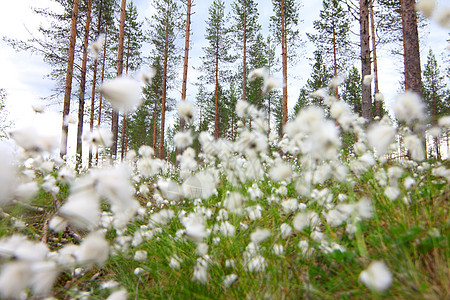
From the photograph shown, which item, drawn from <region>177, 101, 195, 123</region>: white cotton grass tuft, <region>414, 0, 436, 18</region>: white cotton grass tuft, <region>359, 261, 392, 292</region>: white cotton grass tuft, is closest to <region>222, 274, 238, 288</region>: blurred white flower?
<region>359, 261, 392, 292</region>: white cotton grass tuft

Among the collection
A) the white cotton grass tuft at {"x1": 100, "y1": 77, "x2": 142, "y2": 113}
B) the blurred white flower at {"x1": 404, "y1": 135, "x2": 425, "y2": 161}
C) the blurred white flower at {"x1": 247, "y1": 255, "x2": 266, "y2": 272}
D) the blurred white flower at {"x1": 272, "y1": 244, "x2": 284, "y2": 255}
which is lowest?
the blurred white flower at {"x1": 247, "y1": 255, "x2": 266, "y2": 272}

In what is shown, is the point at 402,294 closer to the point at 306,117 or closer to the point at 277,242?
the point at 277,242

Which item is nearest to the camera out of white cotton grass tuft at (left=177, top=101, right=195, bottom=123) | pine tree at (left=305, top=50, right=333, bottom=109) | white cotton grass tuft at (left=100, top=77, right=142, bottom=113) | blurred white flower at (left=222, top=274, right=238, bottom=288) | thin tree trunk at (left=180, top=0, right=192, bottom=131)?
white cotton grass tuft at (left=100, top=77, right=142, bottom=113)

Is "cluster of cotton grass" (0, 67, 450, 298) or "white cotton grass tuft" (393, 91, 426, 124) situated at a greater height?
"white cotton grass tuft" (393, 91, 426, 124)

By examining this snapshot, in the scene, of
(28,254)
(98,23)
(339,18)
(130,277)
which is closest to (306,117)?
(28,254)

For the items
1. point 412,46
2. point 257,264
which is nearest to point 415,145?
point 257,264

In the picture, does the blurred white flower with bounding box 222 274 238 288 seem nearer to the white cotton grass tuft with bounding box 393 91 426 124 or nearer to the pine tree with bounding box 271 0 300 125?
the white cotton grass tuft with bounding box 393 91 426 124

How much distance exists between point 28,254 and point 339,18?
22992 millimetres

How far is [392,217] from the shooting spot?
56.3 inches

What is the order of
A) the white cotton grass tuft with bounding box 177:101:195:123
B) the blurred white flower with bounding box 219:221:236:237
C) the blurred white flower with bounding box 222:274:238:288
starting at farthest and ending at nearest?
the blurred white flower with bounding box 219:221:236:237, the white cotton grass tuft with bounding box 177:101:195:123, the blurred white flower with bounding box 222:274:238:288

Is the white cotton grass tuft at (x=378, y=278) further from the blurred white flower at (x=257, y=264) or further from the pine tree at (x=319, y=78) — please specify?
the pine tree at (x=319, y=78)

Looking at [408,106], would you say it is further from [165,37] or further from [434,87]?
[434,87]

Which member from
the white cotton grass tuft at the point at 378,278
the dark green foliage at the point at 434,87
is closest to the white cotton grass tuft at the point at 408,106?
the white cotton grass tuft at the point at 378,278

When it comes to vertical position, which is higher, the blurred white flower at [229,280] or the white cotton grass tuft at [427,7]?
the white cotton grass tuft at [427,7]
